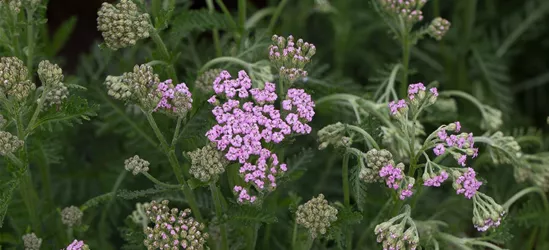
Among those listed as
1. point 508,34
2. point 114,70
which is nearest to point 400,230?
point 114,70

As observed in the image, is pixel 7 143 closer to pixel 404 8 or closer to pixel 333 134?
pixel 333 134

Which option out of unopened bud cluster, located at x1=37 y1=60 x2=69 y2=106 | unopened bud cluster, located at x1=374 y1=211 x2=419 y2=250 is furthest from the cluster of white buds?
unopened bud cluster, located at x1=37 y1=60 x2=69 y2=106

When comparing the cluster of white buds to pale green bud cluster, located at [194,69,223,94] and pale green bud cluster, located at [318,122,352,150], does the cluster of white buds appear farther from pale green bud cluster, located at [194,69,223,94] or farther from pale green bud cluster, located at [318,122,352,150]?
pale green bud cluster, located at [194,69,223,94]

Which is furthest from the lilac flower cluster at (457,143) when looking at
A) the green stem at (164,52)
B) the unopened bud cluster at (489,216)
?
the green stem at (164,52)

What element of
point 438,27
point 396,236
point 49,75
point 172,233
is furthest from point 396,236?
point 49,75

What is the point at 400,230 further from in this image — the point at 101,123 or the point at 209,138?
A: the point at 101,123

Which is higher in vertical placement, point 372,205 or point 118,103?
point 118,103

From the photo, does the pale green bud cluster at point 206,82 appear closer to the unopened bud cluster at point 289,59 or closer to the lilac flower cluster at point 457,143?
the unopened bud cluster at point 289,59
